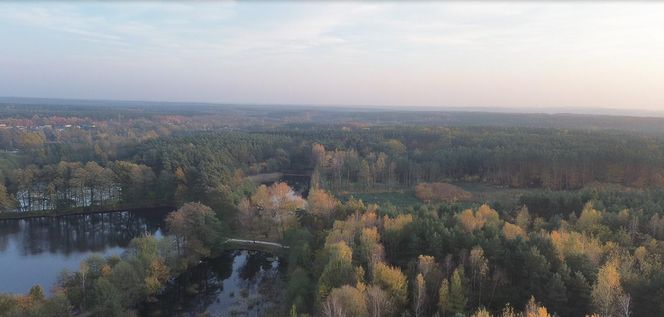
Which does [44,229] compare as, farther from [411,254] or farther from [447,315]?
[447,315]

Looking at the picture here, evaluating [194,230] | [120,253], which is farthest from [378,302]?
[120,253]

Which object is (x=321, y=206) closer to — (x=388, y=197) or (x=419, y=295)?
(x=419, y=295)

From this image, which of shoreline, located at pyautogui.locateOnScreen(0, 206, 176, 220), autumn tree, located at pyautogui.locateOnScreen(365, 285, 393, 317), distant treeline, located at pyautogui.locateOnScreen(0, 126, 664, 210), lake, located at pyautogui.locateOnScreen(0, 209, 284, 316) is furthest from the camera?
distant treeline, located at pyautogui.locateOnScreen(0, 126, 664, 210)

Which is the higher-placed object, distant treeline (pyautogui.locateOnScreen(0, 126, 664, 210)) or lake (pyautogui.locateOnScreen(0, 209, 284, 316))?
distant treeline (pyautogui.locateOnScreen(0, 126, 664, 210))

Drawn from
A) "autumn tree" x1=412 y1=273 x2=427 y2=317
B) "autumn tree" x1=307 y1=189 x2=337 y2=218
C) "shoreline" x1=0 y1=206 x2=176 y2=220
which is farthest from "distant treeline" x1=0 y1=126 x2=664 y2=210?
"autumn tree" x1=412 y1=273 x2=427 y2=317

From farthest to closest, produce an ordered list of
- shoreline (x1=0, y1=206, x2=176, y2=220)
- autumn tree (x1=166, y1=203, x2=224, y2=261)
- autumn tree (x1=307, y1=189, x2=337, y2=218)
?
1. shoreline (x1=0, y1=206, x2=176, y2=220)
2. autumn tree (x1=307, y1=189, x2=337, y2=218)
3. autumn tree (x1=166, y1=203, x2=224, y2=261)

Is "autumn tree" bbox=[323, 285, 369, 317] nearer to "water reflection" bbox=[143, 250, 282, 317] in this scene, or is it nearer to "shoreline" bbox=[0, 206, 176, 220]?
"water reflection" bbox=[143, 250, 282, 317]
